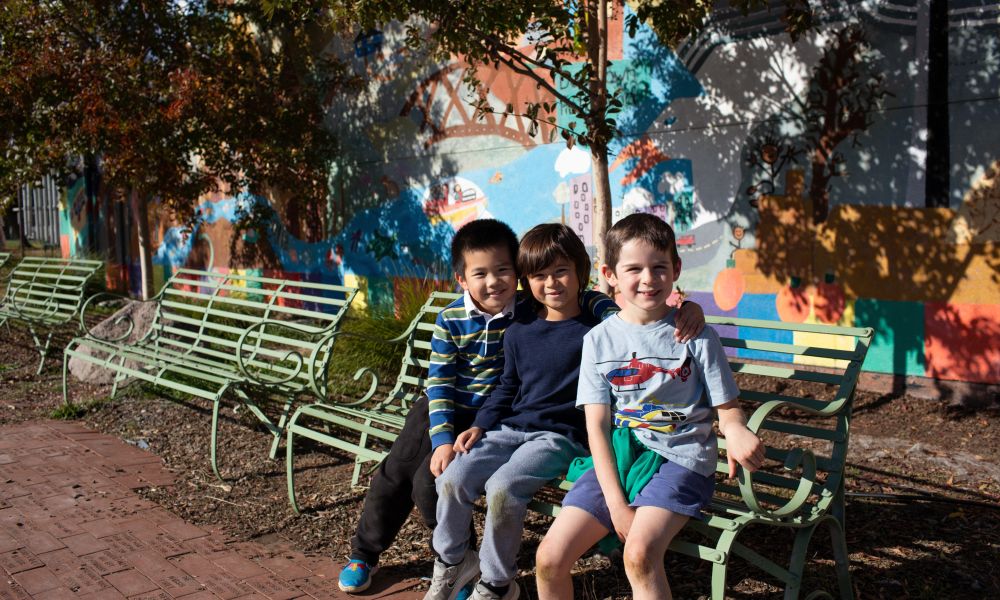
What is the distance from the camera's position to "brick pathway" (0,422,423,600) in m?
3.36

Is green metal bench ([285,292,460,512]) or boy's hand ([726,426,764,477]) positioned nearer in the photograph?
boy's hand ([726,426,764,477])

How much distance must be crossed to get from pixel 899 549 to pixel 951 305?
2633 millimetres

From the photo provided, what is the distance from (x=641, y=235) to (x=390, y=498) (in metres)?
1.40

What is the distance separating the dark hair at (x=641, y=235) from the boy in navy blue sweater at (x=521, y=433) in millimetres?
262

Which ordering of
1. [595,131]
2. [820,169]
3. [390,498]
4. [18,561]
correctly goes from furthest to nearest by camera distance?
1. [820,169]
2. [595,131]
3. [18,561]
4. [390,498]

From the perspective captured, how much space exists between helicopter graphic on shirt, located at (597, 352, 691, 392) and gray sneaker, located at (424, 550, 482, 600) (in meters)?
0.85

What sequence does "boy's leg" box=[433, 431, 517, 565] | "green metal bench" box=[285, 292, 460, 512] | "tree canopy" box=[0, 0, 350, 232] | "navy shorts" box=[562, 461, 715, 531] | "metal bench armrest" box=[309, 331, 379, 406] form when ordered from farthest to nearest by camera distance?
"tree canopy" box=[0, 0, 350, 232] → "metal bench armrest" box=[309, 331, 379, 406] → "green metal bench" box=[285, 292, 460, 512] → "boy's leg" box=[433, 431, 517, 565] → "navy shorts" box=[562, 461, 715, 531]

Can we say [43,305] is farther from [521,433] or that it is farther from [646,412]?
[646,412]

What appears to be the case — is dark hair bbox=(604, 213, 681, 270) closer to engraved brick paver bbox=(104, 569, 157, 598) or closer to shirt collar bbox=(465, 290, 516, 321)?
shirt collar bbox=(465, 290, 516, 321)

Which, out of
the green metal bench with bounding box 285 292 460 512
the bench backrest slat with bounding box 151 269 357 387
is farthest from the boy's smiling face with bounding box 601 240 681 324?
the bench backrest slat with bounding box 151 269 357 387

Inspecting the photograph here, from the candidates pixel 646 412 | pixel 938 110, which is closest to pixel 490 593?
pixel 646 412

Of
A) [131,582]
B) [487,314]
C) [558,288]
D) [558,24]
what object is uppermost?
[558,24]

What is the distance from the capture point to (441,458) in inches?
123

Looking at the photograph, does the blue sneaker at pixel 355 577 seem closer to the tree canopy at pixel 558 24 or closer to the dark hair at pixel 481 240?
the dark hair at pixel 481 240
